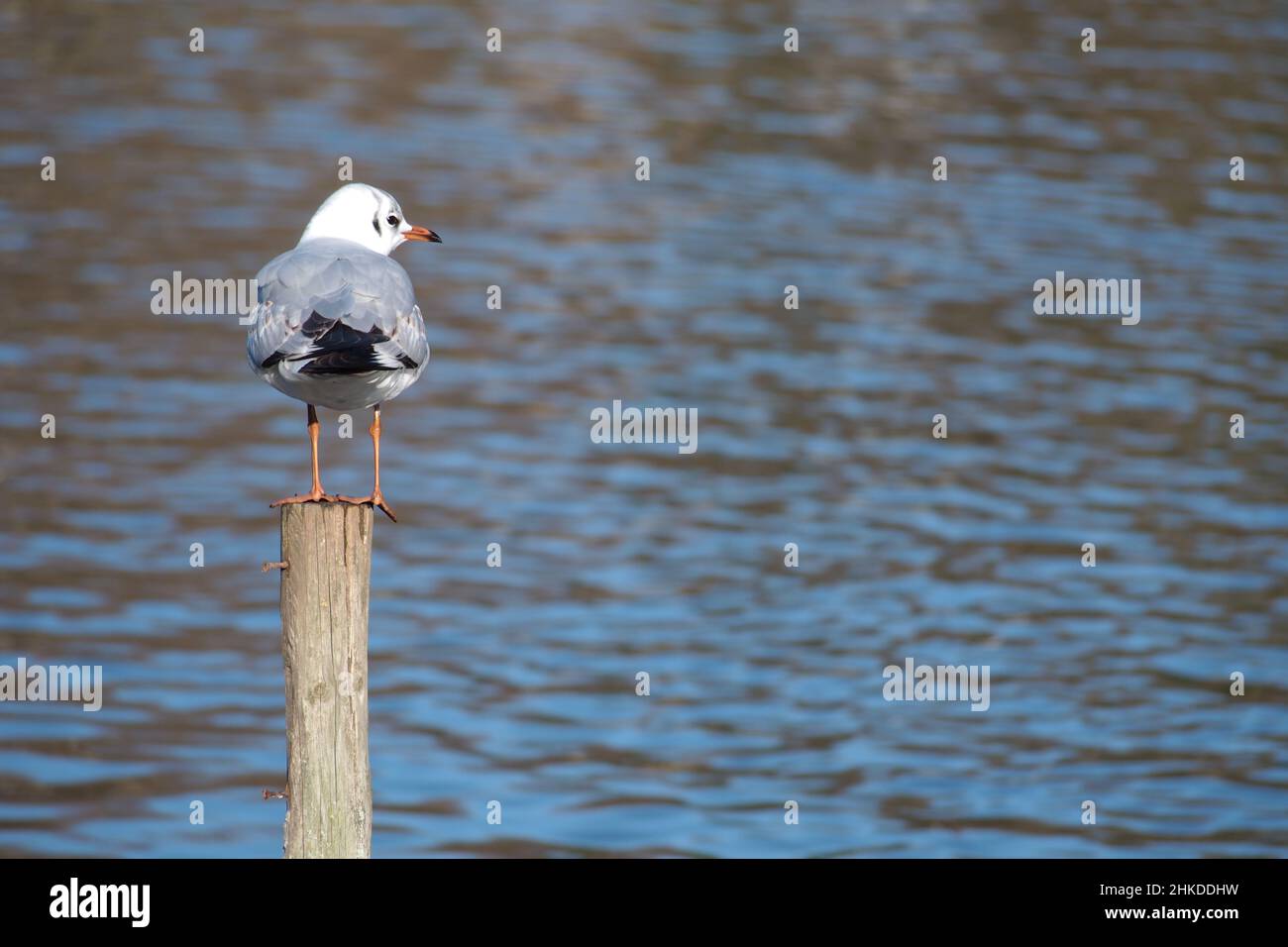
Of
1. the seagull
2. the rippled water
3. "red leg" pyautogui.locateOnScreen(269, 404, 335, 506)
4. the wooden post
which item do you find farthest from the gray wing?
the rippled water

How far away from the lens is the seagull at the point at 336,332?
8.02 meters

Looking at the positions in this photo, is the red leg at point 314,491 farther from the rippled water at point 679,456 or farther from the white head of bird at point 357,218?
the rippled water at point 679,456

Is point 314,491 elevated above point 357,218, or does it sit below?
below

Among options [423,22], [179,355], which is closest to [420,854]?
[179,355]

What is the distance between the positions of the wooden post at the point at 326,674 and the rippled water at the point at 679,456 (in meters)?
4.69

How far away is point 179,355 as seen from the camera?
68.4ft

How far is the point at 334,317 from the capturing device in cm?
814

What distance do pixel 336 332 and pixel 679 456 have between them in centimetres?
1154

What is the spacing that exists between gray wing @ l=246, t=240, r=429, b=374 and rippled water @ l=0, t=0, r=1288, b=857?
5040 millimetres

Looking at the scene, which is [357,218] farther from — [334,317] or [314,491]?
[314,491]

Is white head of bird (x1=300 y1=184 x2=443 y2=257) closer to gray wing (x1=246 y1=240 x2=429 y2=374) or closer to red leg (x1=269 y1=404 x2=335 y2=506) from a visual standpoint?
gray wing (x1=246 y1=240 x2=429 y2=374)

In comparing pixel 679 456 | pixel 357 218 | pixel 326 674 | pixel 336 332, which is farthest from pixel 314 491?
pixel 679 456

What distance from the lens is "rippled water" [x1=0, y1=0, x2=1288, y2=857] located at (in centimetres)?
1377

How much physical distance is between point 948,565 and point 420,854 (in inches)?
→ 253
